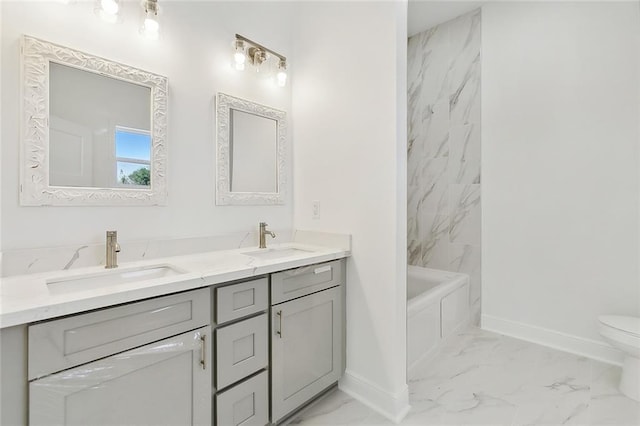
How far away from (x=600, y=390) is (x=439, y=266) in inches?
55.3

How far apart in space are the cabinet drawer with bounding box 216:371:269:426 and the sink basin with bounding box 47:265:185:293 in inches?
22.4

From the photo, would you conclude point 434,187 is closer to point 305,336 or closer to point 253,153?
point 253,153

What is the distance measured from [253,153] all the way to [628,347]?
2.58 meters

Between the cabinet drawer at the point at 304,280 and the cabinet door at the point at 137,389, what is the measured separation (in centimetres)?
38

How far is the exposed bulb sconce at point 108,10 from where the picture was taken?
53.3 inches

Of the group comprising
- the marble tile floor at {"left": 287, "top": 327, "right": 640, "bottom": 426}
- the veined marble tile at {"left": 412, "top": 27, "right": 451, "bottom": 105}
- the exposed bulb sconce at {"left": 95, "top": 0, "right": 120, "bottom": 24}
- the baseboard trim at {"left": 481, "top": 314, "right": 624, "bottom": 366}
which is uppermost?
the veined marble tile at {"left": 412, "top": 27, "right": 451, "bottom": 105}

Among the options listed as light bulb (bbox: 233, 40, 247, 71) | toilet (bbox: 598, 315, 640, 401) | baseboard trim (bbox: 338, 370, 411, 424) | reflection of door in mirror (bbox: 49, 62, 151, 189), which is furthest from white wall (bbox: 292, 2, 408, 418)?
toilet (bbox: 598, 315, 640, 401)

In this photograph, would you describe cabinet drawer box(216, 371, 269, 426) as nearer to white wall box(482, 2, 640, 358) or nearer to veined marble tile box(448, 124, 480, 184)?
white wall box(482, 2, 640, 358)

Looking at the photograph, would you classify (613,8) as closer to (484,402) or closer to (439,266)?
(439,266)

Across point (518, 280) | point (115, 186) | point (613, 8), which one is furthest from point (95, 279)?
point (613, 8)

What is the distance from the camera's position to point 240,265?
4.63 feet

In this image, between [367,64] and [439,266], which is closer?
[367,64]

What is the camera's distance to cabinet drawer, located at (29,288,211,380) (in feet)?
2.87

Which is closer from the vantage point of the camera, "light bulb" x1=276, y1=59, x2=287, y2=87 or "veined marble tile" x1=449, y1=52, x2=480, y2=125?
"light bulb" x1=276, y1=59, x2=287, y2=87
